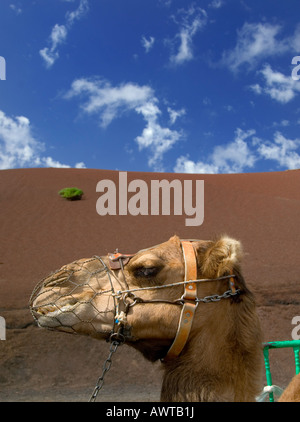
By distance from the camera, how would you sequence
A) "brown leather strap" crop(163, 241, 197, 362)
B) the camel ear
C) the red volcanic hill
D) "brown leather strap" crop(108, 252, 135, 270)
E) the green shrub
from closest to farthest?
"brown leather strap" crop(163, 241, 197, 362) < the camel ear < "brown leather strap" crop(108, 252, 135, 270) < the red volcanic hill < the green shrub

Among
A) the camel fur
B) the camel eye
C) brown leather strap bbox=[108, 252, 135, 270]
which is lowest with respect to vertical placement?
the camel fur

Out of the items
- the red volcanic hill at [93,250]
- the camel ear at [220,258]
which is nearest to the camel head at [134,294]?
the camel ear at [220,258]

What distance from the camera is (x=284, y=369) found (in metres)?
10.4

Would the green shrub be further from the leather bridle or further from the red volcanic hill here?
the leather bridle

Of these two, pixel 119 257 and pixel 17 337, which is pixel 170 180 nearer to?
pixel 17 337

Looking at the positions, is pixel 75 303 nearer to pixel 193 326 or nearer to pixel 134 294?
pixel 134 294

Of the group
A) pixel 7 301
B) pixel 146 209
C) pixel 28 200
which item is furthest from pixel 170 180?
pixel 7 301

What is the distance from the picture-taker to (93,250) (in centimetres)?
1927

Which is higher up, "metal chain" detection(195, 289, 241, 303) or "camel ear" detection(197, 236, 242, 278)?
"camel ear" detection(197, 236, 242, 278)

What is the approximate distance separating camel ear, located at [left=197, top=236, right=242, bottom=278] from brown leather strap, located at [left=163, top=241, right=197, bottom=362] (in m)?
0.08

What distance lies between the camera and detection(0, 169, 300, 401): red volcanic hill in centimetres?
1006

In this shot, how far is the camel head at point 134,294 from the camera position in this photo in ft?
7.45

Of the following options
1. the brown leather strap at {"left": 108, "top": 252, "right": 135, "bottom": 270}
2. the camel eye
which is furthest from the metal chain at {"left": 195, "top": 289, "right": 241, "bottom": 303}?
the brown leather strap at {"left": 108, "top": 252, "right": 135, "bottom": 270}
